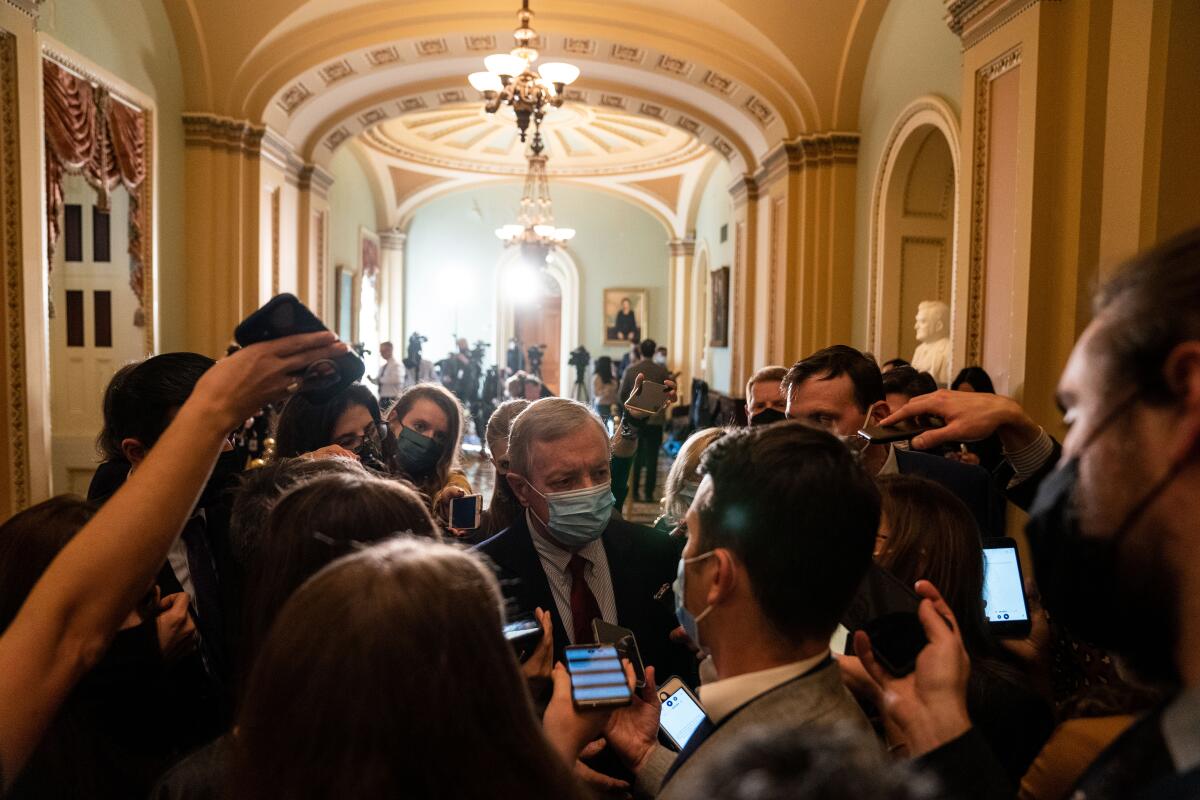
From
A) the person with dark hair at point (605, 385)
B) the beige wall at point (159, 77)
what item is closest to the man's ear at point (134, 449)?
the beige wall at point (159, 77)

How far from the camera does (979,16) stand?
609cm

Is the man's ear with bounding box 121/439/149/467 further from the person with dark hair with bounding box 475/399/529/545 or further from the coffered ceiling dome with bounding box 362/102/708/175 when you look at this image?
the coffered ceiling dome with bounding box 362/102/708/175

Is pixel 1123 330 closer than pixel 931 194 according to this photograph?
Yes

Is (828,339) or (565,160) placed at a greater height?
(565,160)

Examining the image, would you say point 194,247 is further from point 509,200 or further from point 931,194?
point 509,200

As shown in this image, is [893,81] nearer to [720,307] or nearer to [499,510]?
[720,307]


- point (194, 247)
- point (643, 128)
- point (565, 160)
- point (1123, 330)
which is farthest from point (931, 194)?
point (565, 160)

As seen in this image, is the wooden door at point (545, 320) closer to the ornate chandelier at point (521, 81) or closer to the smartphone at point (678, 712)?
the ornate chandelier at point (521, 81)

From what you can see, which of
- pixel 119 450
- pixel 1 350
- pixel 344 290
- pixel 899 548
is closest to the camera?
pixel 899 548

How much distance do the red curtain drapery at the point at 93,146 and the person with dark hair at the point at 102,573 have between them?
6077 mm

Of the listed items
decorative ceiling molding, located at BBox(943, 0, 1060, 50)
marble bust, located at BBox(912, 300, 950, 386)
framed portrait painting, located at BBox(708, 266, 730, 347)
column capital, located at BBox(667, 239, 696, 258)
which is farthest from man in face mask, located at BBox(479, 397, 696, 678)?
column capital, located at BBox(667, 239, 696, 258)

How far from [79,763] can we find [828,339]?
29.5 feet

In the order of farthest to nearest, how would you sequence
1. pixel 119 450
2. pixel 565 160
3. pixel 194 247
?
pixel 565 160 → pixel 194 247 → pixel 119 450

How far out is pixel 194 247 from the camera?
9461 mm
